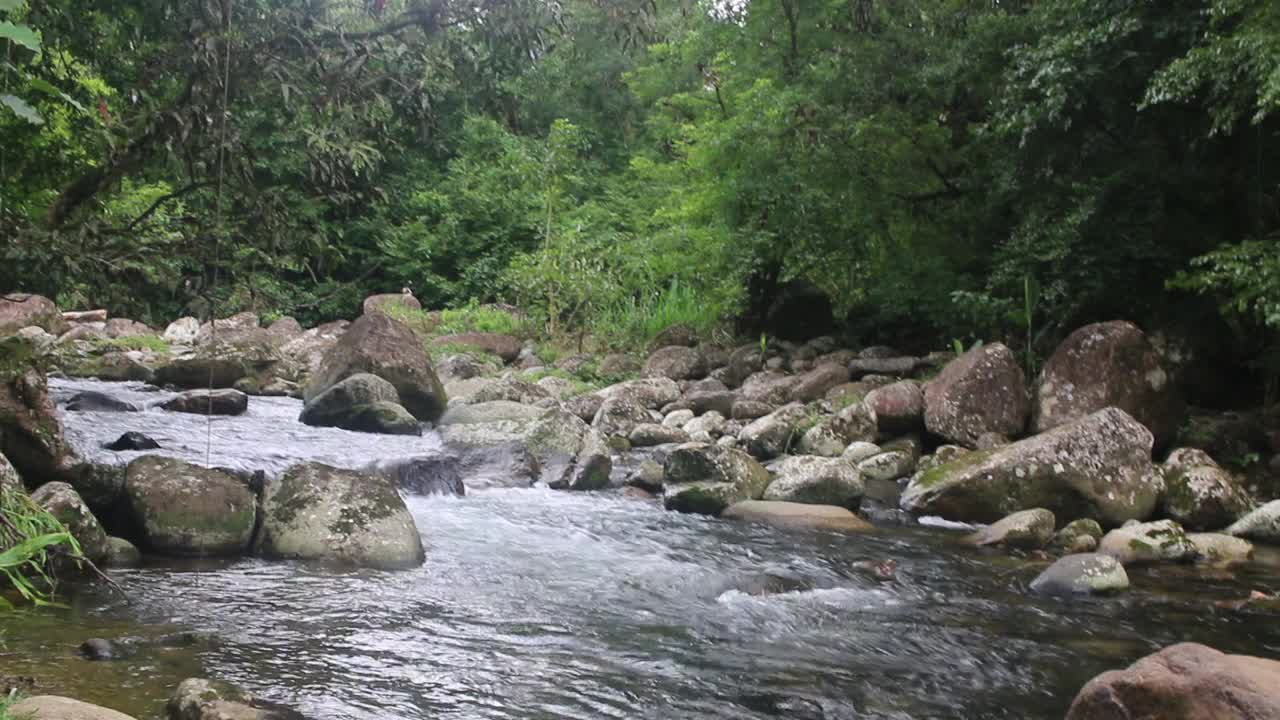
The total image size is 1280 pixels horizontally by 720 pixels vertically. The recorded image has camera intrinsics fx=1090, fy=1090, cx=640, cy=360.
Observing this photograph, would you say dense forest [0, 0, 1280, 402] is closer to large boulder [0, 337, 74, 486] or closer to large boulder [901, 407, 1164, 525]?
large boulder [0, 337, 74, 486]

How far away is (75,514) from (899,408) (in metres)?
7.90

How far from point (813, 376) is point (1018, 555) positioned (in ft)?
20.7

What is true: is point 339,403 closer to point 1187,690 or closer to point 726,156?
point 726,156

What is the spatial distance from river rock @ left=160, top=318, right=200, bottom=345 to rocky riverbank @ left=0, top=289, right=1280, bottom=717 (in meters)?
2.84

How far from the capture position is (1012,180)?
1173 centimetres

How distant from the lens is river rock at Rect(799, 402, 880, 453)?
11.3 metres

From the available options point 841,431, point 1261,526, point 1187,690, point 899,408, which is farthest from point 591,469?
point 1187,690

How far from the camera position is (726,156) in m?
15.1

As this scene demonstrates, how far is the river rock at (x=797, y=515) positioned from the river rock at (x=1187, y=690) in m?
4.63

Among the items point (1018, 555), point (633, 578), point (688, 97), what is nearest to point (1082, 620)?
point (1018, 555)

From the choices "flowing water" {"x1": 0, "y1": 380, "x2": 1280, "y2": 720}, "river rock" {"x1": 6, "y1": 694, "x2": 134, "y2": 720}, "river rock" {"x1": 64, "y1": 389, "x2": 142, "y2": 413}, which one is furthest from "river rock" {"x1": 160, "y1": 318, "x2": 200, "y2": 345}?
"river rock" {"x1": 6, "y1": 694, "x2": 134, "y2": 720}

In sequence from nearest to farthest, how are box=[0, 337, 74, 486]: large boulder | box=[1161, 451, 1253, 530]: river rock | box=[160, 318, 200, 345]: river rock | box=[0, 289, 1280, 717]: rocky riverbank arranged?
1. box=[0, 337, 74, 486]: large boulder
2. box=[0, 289, 1280, 717]: rocky riverbank
3. box=[1161, 451, 1253, 530]: river rock
4. box=[160, 318, 200, 345]: river rock

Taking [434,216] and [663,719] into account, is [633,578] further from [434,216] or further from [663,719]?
[434,216]

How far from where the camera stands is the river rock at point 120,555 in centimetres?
627
